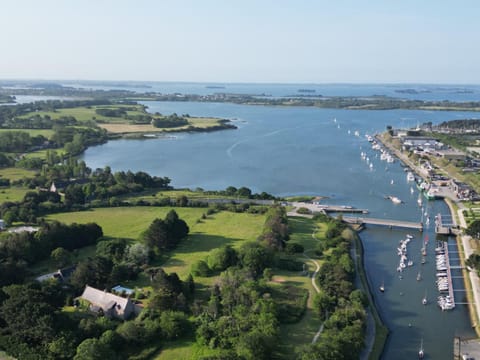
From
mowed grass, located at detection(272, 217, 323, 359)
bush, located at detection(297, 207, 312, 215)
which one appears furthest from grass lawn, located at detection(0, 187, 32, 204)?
mowed grass, located at detection(272, 217, 323, 359)

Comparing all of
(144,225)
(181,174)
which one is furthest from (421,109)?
(144,225)

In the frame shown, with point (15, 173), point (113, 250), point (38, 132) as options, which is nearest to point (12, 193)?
point (15, 173)

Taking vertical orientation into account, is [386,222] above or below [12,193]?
above

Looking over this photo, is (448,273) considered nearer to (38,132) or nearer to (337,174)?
(337,174)

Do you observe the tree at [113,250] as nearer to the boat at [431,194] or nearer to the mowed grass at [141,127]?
the boat at [431,194]

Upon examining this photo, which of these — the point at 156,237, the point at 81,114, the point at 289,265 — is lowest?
the point at 289,265

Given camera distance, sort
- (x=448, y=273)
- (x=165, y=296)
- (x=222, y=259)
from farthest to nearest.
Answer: (x=448, y=273) < (x=222, y=259) < (x=165, y=296)

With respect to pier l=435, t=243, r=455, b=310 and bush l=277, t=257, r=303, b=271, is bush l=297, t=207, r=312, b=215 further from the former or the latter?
bush l=277, t=257, r=303, b=271
